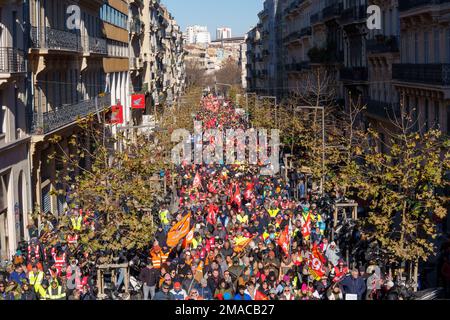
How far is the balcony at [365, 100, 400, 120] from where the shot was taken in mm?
48406

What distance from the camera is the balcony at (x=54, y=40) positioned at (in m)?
37.6

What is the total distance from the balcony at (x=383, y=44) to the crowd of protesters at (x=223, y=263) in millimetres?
16013

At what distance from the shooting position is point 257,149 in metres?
58.8

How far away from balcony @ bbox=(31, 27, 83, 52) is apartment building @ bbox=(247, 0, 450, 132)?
14.6m

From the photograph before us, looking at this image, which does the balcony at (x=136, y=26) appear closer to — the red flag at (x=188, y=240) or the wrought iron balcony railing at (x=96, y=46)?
the wrought iron balcony railing at (x=96, y=46)

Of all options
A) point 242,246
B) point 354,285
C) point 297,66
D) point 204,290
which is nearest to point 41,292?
point 204,290

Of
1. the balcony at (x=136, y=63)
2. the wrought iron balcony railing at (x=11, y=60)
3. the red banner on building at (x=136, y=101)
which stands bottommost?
the red banner on building at (x=136, y=101)

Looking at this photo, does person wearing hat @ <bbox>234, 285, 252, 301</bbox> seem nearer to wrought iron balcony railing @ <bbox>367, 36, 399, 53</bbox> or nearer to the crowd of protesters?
the crowd of protesters

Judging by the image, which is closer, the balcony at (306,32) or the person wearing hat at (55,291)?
the person wearing hat at (55,291)

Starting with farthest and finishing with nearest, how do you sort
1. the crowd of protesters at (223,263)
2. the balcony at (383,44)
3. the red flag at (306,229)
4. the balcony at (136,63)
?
the balcony at (136,63)
the balcony at (383,44)
the red flag at (306,229)
the crowd of protesters at (223,263)

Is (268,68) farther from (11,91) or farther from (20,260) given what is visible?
(20,260)

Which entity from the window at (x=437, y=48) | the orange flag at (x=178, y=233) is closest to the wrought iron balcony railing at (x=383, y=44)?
the window at (x=437, y=48)

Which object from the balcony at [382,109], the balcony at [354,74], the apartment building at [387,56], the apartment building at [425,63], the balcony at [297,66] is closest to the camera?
the apartment building at [425,63]
